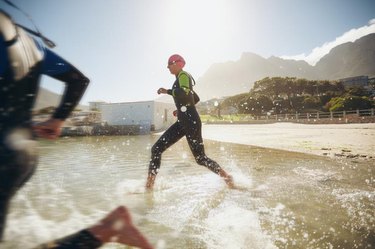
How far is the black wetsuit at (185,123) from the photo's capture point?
435 cm

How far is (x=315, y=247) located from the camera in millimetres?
2369

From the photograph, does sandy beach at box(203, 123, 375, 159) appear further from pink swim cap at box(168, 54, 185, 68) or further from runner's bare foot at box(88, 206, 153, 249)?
runner's bare foot at box(88, 206, 153, 249)

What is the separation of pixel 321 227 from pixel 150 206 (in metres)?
2.05

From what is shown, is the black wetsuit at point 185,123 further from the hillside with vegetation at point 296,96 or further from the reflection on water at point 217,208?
the hillside with vegetation at point 296,96

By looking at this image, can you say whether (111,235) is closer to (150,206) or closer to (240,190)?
(150,206)

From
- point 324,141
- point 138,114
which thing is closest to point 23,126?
point 324,141

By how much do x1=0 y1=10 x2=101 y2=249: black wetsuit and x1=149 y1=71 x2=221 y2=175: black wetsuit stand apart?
2952 millimetres

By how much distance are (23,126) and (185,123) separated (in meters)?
3.24

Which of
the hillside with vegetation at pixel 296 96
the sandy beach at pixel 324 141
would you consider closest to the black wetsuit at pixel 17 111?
the sandy beach at pixel 324 141

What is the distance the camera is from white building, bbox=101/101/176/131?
1550 inches

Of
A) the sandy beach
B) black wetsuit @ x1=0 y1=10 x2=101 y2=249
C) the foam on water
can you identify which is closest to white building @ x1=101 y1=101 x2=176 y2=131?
the sandy beach

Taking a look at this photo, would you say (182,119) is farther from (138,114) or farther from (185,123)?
(138,114)

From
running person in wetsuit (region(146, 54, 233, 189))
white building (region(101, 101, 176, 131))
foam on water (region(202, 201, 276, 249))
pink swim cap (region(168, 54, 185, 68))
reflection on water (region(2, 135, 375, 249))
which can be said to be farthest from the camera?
white building (region(101, 101, 176, 131))

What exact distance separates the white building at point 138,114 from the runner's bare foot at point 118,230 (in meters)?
35.8
